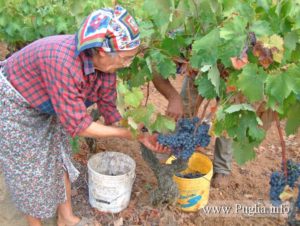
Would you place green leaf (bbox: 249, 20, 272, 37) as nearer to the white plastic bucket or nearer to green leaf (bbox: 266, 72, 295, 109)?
green leaf (bbox: 266, 72, 295, 109)

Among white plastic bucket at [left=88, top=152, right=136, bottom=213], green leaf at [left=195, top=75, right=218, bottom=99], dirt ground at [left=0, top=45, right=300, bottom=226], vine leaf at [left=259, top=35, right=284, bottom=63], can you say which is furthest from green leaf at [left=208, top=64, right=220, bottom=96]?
dirt ground at [left=0, top=45, right=300, bottom=226]

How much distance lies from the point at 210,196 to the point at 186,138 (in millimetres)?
1368

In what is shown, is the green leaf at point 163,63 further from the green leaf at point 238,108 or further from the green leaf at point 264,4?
the green leaf at point 264,4

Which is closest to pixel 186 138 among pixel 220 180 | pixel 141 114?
pixel 141 114

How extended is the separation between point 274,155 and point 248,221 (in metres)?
1.19

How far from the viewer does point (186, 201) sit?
10.8 ft

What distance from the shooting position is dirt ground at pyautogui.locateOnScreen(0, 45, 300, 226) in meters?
3.28

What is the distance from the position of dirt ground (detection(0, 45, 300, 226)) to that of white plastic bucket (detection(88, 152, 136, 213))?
0.32 ft

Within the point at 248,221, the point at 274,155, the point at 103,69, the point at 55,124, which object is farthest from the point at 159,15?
the point at 274,155

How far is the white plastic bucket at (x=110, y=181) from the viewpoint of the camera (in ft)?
10.2

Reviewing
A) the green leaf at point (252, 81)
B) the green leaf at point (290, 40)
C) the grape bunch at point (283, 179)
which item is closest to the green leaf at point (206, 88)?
the green leaf at point (252, 81)

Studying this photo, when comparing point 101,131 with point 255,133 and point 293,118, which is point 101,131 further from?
point 293,118

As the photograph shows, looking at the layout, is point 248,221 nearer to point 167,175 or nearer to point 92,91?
point 167,175

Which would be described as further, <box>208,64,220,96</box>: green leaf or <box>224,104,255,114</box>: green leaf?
<box>208,64,220,96</box>: green leaf
